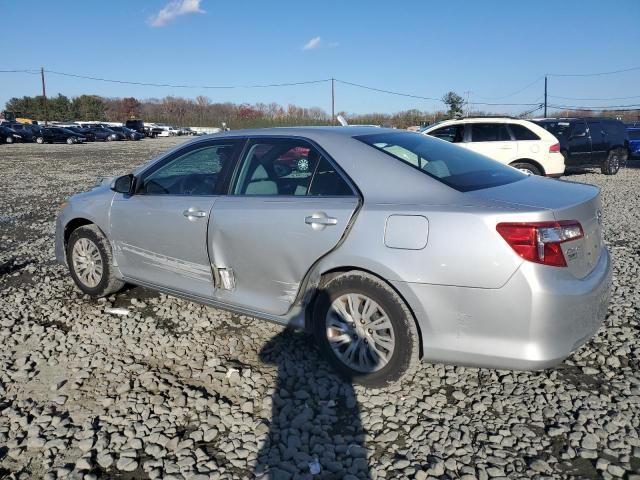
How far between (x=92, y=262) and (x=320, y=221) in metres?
2.61

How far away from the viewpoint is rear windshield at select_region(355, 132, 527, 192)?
319 centimetres

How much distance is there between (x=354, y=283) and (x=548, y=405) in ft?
4.31

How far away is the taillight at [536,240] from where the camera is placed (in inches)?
104

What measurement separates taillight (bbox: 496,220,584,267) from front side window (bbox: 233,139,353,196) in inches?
40.3

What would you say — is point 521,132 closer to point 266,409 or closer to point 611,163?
point 611,163

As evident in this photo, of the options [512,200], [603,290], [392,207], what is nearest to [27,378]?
[392,207]

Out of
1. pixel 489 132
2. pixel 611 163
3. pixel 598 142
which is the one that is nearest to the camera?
pixel 489 132

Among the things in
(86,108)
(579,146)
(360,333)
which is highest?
(86,108)

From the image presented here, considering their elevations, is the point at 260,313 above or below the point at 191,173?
below

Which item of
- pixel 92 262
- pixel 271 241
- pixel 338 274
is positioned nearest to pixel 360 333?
pixel 338 274

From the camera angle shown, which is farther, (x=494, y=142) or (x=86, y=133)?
(x=86, y=133)

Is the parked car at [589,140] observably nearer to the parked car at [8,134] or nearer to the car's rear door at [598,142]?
the car's rear door at [598,142]

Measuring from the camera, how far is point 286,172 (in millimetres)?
3680

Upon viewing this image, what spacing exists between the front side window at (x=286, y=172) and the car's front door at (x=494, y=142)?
342 inches
